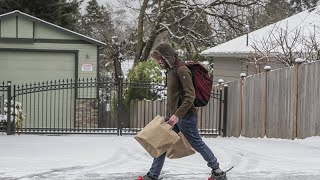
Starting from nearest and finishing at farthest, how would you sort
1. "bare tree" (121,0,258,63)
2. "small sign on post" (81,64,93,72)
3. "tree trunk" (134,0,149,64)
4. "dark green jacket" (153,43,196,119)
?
"dark green jacket" (153,43,196,119) < "small sign on post" (81,64,93,72) < "bare tree" (121,0,258,63) < "tree trunk" (134,0,149,64)

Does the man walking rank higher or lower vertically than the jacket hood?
lower

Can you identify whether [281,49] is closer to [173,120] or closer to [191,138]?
[191,138]

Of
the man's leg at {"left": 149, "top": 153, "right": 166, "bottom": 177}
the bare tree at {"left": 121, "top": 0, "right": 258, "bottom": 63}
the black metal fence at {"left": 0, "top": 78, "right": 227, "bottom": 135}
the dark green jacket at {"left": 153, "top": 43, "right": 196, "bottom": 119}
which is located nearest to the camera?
the dark green jacket at {"left": 153, "top": 43, "right": 196, "bottom": 119}

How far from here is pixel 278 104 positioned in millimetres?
11570

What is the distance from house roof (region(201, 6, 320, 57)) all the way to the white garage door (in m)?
6.50

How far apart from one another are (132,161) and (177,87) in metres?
2.66

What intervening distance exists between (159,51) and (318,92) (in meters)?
5.41

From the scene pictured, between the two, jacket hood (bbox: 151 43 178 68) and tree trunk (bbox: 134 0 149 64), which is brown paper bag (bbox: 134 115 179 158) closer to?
jacket hood (bbox: 151 43 178 68)

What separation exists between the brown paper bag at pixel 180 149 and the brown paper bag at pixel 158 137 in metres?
0.29

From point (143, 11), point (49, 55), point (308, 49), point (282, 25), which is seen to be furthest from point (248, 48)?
point (143, 11)

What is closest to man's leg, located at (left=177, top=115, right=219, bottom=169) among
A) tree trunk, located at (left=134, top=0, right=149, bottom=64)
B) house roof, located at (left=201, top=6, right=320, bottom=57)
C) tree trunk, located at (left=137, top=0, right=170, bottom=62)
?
house roof, located at (left=201, top=6, right=320, bottom=57)

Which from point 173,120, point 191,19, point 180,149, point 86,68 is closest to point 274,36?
point 86,68

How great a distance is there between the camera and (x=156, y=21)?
2927cm

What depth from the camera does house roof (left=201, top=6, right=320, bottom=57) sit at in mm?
18630
